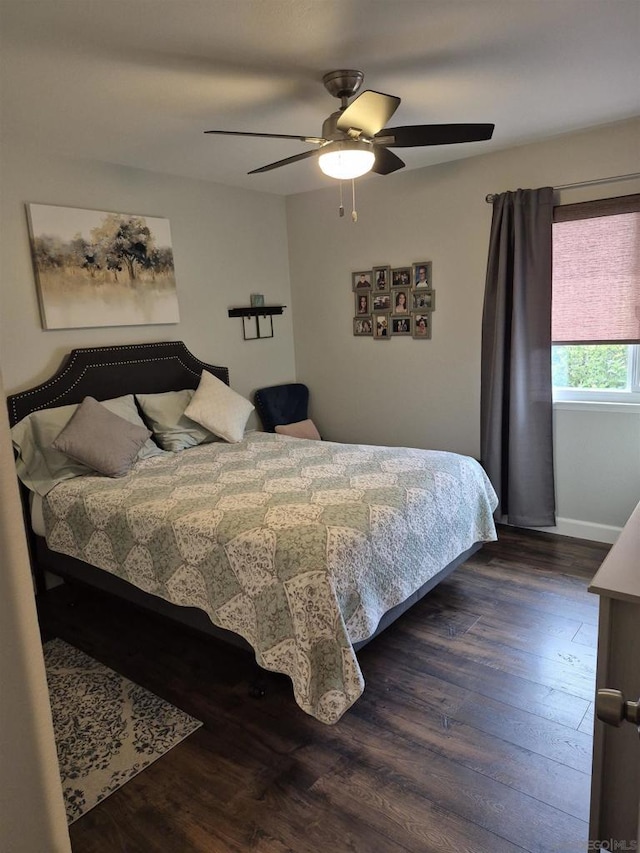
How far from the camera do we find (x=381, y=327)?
14.9 ft

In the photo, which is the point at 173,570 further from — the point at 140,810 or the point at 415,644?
the point at 415,644

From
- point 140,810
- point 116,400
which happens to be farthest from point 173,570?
point 116,400

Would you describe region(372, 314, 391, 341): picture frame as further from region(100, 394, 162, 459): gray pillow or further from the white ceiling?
region(100, 394, 162, 459): gray pillow

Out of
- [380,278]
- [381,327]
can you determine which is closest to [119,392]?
[381,327]

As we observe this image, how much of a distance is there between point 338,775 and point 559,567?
6.94 ft

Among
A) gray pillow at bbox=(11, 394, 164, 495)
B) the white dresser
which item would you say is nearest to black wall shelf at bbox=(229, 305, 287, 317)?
gray pillow at bbox=(11, 394, 164, 495)

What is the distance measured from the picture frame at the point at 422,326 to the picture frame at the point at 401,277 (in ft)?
0.85

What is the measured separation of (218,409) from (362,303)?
158cm

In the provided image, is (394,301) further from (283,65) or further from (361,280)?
(283,65)

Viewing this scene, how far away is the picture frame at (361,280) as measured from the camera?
457 cm

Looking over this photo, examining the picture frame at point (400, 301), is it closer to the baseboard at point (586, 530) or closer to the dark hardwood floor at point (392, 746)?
the baseboard at point (586, 530)

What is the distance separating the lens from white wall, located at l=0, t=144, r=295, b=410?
3258mm

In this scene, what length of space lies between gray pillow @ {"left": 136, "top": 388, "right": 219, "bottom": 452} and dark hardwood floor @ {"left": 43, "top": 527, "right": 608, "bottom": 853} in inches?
46.2

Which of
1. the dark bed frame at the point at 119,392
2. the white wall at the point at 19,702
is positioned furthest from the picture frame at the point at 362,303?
the white wall at the point at 19,702
